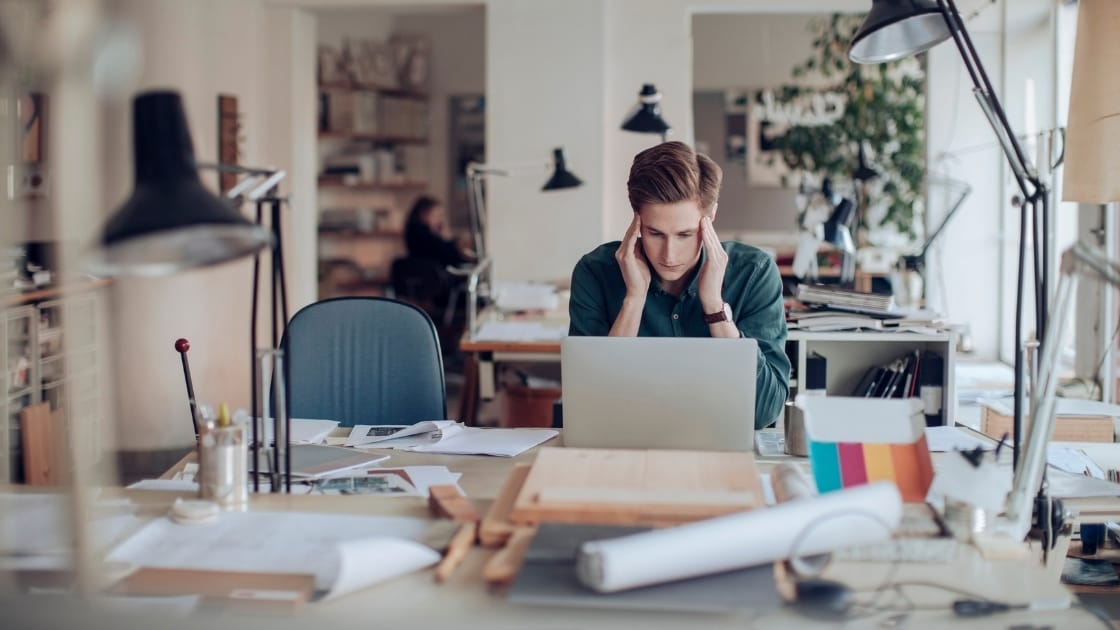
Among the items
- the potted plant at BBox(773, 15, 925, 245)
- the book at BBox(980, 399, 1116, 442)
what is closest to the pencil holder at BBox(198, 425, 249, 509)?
the book at BBox(980, 399, 1116, 442)

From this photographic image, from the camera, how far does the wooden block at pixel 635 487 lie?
1.43 metres

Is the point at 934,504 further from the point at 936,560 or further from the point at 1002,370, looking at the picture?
the point at 1002,370

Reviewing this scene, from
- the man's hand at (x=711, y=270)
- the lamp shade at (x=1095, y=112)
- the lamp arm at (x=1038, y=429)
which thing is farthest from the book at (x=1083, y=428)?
the lamp arm at (x=1038, y=429)

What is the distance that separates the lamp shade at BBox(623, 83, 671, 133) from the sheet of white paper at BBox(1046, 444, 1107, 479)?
2.63 m

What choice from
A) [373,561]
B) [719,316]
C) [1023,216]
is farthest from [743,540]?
[719,316]

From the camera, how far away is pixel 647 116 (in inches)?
186

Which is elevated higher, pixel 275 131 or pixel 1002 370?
pixel 275 131

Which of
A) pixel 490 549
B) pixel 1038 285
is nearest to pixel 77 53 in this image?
pixel 490 549

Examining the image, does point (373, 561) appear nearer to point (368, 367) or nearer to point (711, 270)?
point (711, 270)

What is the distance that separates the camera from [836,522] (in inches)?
52.0

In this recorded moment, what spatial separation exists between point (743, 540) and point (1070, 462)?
134 centimetres

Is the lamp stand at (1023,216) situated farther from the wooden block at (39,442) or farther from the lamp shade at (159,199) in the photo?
the wooden block at (39,442)

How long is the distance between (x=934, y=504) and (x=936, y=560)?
0.26 m

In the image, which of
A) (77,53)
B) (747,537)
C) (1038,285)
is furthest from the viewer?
(1038,285)
